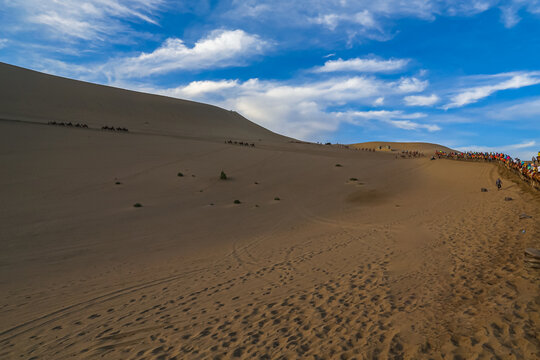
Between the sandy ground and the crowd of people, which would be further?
the crowd of people

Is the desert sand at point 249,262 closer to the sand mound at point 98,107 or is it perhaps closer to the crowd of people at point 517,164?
the crowd of people at point 517,164

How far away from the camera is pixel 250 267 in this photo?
28.1 feet

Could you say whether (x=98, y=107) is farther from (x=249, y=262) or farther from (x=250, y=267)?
(x=250, y=267)

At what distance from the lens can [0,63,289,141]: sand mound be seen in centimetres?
3747

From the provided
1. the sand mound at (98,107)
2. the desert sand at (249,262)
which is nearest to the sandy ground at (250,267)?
the desert sand at (249,262)

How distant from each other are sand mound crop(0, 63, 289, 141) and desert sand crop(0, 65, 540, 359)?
16228mm

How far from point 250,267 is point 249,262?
1.55 ft

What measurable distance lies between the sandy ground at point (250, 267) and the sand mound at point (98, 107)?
19579 mm

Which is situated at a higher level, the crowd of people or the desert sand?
the crowd of people

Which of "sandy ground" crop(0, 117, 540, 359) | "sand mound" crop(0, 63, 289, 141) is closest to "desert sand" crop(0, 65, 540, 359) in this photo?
"sandy ground" crop(0, 117, 540, 359)

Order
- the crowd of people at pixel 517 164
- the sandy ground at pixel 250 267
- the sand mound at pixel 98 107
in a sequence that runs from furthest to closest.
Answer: the sand mound at pixel 98 107 < the crowd of people at pixel 517 164 < the sandy ground at pixel 250 267

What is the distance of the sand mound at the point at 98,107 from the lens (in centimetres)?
3747

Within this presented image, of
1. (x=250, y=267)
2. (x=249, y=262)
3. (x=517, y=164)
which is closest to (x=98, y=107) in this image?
(x=249, y=262)

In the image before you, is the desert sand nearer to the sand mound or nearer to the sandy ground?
the sandy ground
